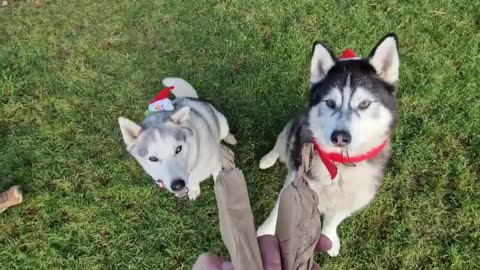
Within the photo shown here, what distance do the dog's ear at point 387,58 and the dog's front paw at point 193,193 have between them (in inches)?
77.8

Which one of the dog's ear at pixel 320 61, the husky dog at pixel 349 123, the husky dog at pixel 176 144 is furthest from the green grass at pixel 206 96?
the dog's ear at pixel 320 61

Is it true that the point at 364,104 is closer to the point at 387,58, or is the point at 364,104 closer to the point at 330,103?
the point at 330,103

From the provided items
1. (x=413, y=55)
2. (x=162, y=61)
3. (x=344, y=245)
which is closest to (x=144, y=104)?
(x=162, y=61)

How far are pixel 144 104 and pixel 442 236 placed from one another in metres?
3.11

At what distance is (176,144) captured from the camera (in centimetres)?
350

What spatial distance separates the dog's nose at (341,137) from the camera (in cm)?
291

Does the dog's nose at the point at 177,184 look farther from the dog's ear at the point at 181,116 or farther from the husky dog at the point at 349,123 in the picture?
the husky dog at the point at 349,123

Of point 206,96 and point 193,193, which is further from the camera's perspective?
point 206,96

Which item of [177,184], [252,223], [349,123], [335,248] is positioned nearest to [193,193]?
[177,184]

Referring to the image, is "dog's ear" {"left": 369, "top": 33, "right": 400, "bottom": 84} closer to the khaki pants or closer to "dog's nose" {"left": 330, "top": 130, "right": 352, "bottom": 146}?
"dog's nose" {"left": 330, "top": 130, "right": 352, "bottom": 146}

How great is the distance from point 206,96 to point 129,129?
4.86ft

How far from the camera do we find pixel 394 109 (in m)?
3.09

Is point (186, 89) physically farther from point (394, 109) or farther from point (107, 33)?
point (394, 109)

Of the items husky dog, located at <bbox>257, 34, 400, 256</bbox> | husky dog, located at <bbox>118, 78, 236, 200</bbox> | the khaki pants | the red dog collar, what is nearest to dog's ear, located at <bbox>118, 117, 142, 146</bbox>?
husky dog, located at <bbox>118, 78, 236, 200</bbox>
